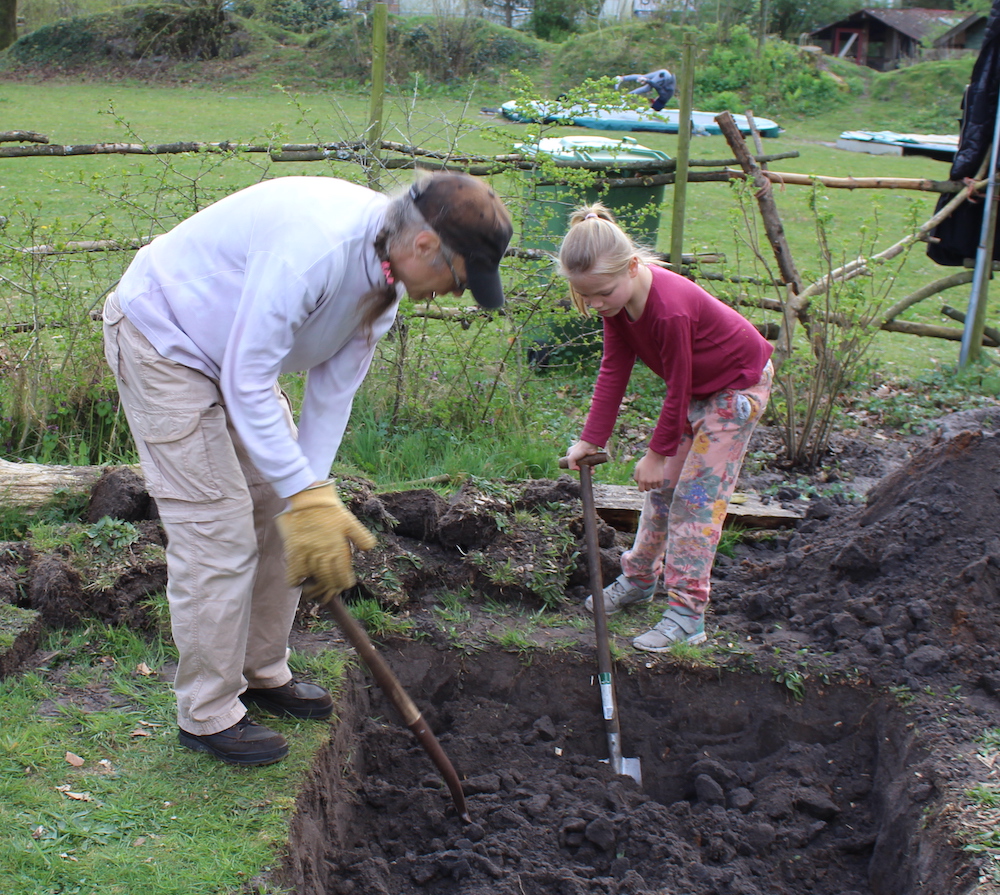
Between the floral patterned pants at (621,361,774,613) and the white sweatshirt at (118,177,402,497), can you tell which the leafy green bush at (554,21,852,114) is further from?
the white sweatshirt at (118,177,402,497)

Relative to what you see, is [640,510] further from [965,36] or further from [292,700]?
[965,36]

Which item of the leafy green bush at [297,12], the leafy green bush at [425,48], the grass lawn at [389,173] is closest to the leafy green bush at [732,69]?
the grass lawn at [389,173]

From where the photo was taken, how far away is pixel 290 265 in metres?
2.11

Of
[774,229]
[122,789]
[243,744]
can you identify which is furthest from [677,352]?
[774,229]

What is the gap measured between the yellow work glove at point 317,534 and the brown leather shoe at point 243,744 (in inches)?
28.9

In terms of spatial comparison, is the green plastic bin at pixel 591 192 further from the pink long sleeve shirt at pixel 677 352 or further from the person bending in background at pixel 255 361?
the person bending in background at pixel 255 361

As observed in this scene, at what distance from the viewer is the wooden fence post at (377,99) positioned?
511 centimetres

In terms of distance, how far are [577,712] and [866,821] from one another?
108 centimetres

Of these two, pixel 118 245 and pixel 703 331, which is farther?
pixel 118 245

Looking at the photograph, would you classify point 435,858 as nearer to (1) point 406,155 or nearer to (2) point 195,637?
(2) point 195,637

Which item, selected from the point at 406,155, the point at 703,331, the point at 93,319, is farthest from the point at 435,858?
the point at 406,155

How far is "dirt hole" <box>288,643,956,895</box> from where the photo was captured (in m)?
2.70

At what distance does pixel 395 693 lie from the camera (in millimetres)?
2643

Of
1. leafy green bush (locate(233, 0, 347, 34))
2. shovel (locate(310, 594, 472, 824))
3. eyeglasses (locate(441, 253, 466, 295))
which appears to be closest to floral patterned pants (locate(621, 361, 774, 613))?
shovel (locate(310, 594, 472, 824))
